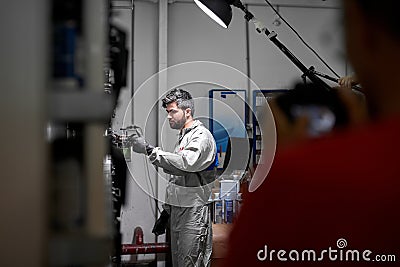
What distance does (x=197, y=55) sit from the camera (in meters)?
3.90

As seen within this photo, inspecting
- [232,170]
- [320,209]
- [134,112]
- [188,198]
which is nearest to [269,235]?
[320,209]

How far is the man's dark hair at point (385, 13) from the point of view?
1.70 feet

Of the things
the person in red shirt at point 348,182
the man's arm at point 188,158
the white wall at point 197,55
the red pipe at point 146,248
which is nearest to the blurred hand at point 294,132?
the person in red shirt at point 348,182

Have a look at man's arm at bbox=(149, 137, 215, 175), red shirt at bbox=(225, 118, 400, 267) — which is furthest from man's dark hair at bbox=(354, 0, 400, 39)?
man's arm at bbox=(149, 137, 215, 175)

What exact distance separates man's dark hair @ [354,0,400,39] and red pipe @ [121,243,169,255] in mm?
3190

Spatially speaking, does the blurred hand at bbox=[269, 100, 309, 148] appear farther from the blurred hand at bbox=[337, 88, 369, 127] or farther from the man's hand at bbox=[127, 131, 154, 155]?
the man's hand at bbox=[127, 131, 154, 155]

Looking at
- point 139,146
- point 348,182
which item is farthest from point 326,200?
point 139,146

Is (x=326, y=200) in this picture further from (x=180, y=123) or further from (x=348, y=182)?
(x=180, y=123)

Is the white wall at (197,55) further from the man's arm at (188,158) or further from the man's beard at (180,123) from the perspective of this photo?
the man's arm at (188,158)

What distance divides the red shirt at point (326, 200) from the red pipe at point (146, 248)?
3085 mm

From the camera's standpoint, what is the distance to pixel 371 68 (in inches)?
21.1

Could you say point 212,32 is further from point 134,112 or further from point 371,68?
point 371,68

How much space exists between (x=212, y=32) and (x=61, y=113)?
3506 millimetres

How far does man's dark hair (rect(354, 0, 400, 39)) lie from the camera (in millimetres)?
520
